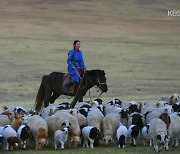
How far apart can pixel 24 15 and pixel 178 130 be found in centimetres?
4917

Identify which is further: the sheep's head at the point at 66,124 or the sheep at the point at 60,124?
the sheep at the point at 60,124

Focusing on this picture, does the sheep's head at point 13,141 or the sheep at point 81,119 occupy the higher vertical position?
the sheep at point 81,119

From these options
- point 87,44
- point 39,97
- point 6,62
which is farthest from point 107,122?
point 87,44

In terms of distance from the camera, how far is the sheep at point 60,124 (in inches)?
626

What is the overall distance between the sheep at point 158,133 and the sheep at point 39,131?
2325 millimetres

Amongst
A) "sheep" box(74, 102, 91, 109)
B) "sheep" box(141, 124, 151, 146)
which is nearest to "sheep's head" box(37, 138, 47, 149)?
"sheep" box(141, 124, 151, 146)

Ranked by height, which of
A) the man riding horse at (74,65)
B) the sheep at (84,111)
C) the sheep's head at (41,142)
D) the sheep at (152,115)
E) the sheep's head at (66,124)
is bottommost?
the sheep's head at (41,142)

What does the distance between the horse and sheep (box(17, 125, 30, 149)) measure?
15.5 feet

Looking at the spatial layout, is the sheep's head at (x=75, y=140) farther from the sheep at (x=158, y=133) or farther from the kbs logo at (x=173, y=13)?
the kbs logo at (x=173, y=13)

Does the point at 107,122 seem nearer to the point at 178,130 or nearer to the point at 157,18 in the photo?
the point at 178,130

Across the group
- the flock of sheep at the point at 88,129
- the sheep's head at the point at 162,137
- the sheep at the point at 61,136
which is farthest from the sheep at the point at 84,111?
the sheep's head at the point at 162,137

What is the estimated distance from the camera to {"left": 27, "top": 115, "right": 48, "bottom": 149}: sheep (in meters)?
15.7

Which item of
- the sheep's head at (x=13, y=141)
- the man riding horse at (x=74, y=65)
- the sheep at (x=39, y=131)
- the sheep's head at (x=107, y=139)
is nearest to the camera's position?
the sheep's head at (x=13, y=141)

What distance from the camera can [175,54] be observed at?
49781mm
